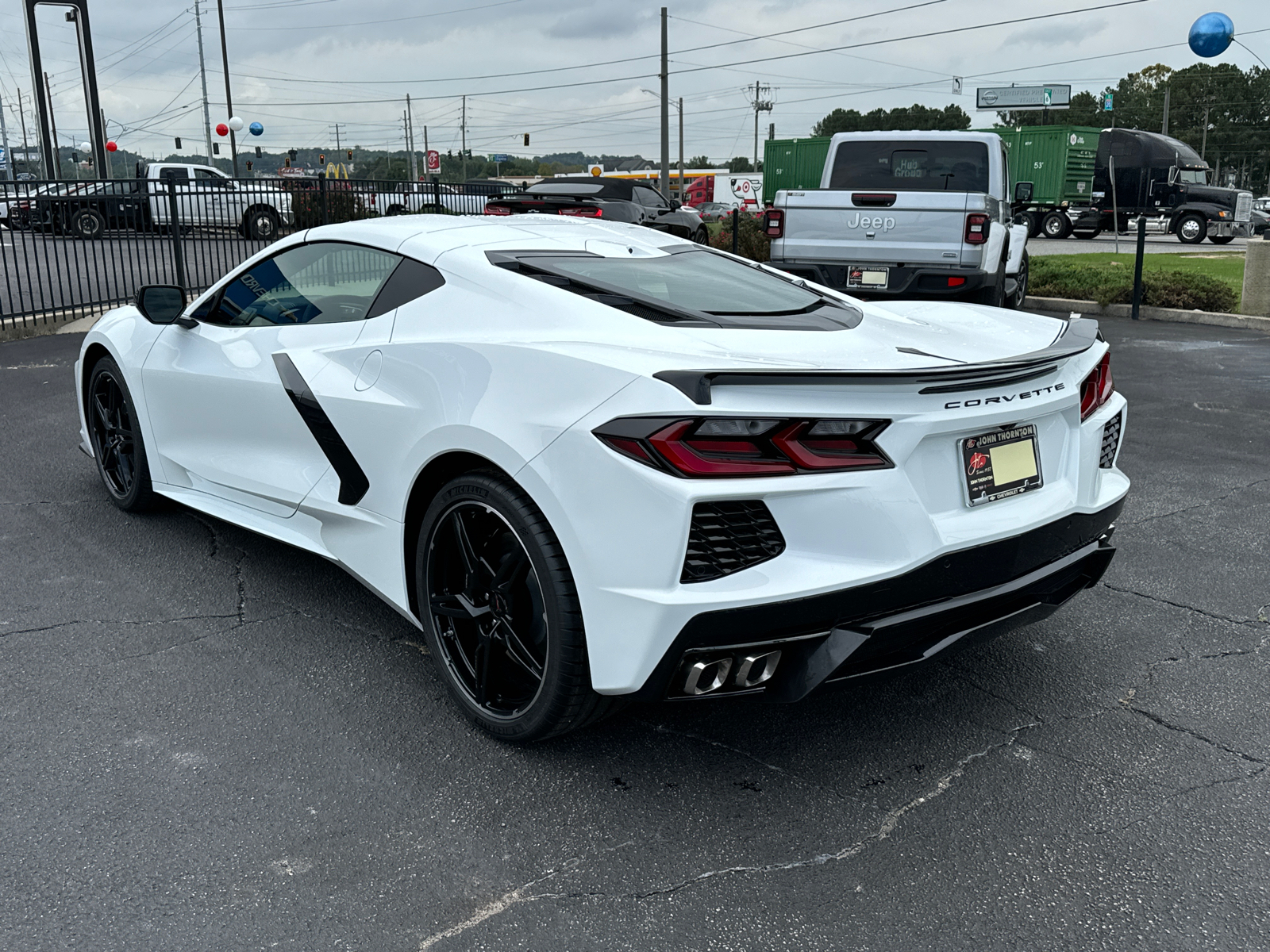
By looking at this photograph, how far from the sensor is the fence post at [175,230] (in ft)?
42.0

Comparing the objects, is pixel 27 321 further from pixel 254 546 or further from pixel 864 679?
pixel 864 679

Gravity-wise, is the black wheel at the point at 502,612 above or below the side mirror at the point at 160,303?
below

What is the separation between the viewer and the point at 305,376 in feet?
11.7

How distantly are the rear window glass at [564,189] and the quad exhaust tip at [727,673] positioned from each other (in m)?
13.5

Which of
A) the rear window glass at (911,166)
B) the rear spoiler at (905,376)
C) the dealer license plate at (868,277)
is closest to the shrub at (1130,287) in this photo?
the rear window glass at (911,166)

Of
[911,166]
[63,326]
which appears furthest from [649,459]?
[63,326]

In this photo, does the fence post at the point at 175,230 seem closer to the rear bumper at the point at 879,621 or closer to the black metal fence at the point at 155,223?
the black metal fence at the point at 155,223

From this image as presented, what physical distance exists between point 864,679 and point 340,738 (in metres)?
1.51

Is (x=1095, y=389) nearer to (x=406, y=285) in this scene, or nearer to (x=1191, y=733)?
(x=1191, y=733)

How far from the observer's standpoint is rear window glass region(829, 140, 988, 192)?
38.6 feet

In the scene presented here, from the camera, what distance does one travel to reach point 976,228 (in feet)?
31.7

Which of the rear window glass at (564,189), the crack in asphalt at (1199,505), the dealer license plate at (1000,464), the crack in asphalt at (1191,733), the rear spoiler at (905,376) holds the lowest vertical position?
the crack in asphalt at (1191,733)

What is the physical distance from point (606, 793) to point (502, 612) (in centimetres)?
56

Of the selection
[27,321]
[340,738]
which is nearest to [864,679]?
[340,738]
